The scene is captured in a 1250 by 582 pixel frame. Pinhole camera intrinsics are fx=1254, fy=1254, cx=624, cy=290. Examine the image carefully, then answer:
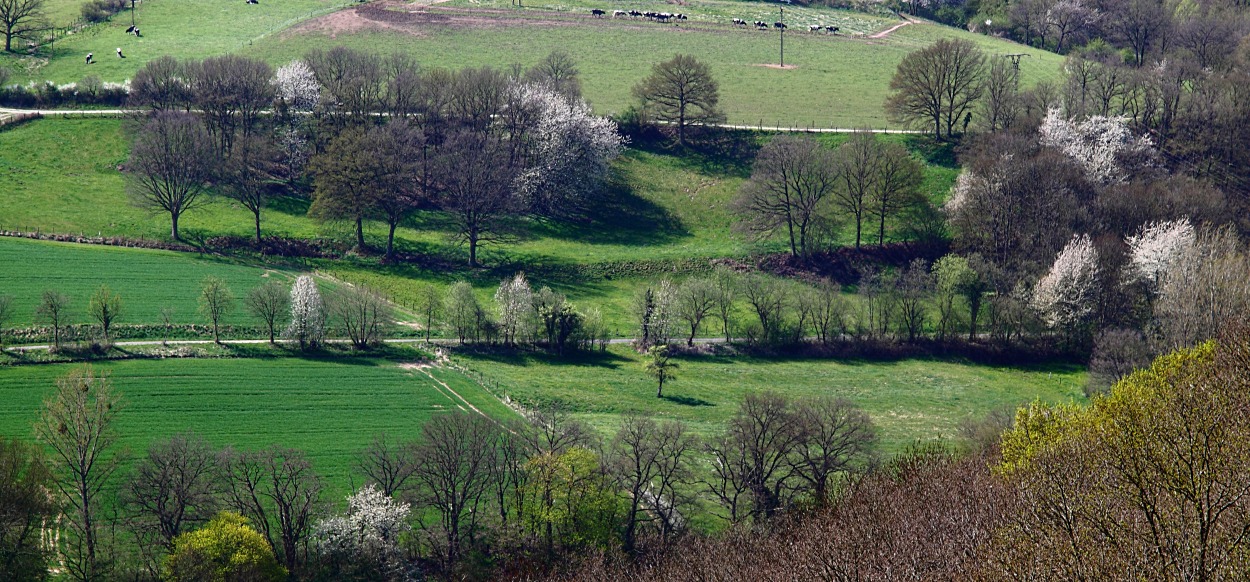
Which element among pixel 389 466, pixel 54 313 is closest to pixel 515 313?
pixel 389 466

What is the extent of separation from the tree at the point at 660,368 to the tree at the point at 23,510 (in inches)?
1513

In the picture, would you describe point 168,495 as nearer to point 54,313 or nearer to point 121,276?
point 54,313

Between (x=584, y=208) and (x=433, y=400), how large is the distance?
43664 millimetres

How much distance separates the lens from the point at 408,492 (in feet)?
218

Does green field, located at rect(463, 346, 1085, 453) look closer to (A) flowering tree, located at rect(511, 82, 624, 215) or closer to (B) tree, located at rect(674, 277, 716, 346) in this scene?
(B) tree, located at rect(674, 277, 716, 346)

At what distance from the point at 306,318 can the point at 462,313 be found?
11196mm

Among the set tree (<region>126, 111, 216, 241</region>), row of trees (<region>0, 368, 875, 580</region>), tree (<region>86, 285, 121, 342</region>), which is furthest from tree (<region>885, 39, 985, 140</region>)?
tree (<region>86, 285, 121, 342</region>)

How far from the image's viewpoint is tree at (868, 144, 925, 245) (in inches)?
4407

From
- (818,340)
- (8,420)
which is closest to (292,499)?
(8,420)

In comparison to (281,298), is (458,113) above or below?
above

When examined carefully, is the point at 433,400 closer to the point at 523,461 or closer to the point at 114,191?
the point at 523,461

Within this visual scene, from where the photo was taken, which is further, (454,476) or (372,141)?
(372,141)

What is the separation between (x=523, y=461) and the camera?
232 feet

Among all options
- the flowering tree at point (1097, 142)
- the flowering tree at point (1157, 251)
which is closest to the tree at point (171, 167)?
the flowering tree at point (1097, 142)
